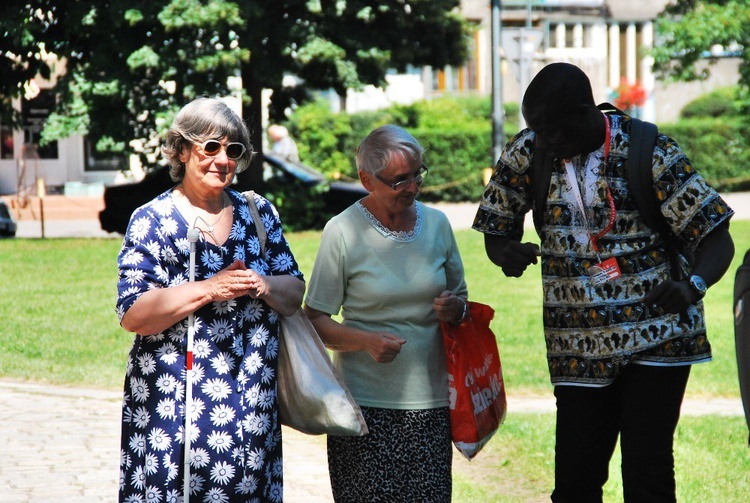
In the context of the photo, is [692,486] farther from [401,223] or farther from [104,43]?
[104,43]

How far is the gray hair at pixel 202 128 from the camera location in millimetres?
3838

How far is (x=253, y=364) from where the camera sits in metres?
3.87

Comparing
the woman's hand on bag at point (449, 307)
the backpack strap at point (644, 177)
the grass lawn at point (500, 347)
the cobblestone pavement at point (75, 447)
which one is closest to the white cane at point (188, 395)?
the woman's hand on bag at point (449, 307)

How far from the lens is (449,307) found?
13.5ft

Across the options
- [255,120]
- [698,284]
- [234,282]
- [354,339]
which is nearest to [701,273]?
[698,284]

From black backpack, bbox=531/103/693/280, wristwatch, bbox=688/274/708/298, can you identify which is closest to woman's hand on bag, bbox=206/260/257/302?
black backpack, bbox=531/103/693/280

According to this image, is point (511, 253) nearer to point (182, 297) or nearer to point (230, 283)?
point (230, 283)

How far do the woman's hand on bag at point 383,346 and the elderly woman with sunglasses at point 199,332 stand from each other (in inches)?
12.1

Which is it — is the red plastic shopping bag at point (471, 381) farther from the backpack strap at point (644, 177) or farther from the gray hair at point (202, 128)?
the gray hair at point (202, 128)

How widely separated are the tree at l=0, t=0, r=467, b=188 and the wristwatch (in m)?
13.2

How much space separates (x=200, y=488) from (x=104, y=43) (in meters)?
13.9

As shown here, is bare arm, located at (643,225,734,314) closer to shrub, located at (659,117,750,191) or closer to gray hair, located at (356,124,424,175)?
gray hair, located at (356,124,424,175)

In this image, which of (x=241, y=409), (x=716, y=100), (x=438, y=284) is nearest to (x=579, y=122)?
(x=438, y=284)

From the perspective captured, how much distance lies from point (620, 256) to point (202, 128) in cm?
141
